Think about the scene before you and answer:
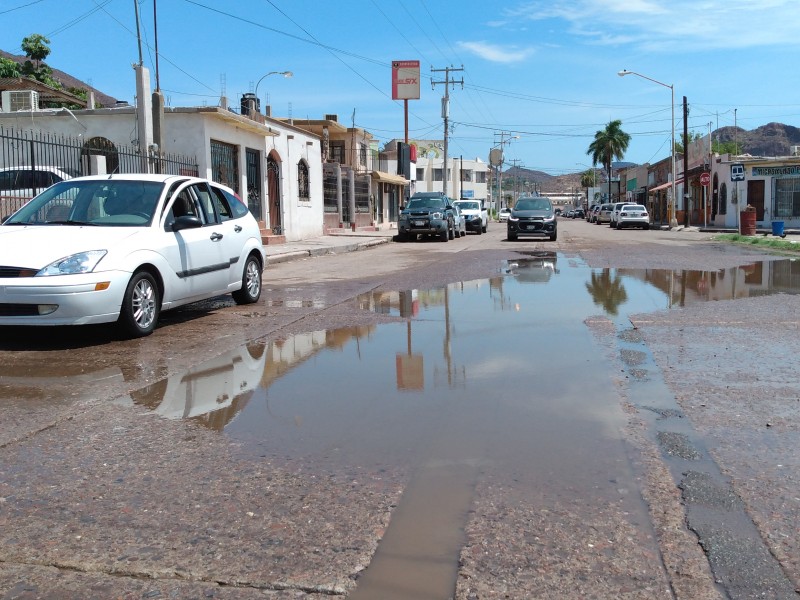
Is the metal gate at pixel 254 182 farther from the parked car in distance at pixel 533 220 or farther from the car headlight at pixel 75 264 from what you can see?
the car headlight at pixel 75 264

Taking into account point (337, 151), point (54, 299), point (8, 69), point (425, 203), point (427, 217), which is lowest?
point (54, 299)

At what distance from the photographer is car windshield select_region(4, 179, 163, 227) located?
8820 mm

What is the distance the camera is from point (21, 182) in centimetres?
1612

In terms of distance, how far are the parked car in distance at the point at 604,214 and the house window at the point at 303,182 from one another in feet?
125

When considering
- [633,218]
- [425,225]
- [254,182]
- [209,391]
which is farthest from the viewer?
[633,218]

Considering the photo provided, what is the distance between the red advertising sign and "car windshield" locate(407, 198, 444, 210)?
28.3 m

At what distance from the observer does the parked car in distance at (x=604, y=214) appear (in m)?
64.9

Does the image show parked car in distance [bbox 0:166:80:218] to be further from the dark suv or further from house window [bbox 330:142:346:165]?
house window [bbox 330:142:346:165]

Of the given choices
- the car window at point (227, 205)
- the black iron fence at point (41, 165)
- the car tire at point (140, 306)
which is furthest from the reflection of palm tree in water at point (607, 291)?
the black iron fence at point (41, 165)

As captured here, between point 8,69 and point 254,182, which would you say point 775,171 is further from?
point 8,69

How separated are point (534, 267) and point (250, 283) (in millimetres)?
8011

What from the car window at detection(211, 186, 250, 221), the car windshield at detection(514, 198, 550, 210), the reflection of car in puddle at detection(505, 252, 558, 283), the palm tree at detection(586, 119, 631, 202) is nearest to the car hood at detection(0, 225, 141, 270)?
the car window at detection(211, 186, 250, 221)

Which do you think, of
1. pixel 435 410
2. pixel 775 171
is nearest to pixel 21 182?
pixel 435 410

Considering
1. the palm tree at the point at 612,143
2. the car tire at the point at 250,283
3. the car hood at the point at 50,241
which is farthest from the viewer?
the palm tree at the point at 612,143
